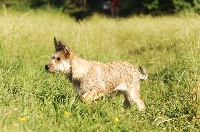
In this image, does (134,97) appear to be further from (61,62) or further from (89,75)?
(61,62)

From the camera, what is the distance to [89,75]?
7.50 m

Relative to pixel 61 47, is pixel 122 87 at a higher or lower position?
lower

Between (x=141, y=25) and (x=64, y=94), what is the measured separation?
922cm

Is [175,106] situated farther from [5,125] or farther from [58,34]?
[58,34]

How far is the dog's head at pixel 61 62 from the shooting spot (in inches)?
291

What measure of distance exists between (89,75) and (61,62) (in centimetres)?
49

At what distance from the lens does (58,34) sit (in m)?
12.8

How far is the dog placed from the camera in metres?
7.39

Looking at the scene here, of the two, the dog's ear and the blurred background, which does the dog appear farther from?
the blurred background

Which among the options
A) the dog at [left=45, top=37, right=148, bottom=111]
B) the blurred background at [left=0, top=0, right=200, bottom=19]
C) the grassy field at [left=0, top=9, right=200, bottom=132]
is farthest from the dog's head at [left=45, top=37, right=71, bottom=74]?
the blurred background at [left=0, top=0, right=200, bottom=19]

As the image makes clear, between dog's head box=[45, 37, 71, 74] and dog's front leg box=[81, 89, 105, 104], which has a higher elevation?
Result: dog's head box=[45, 37, 71, 74]

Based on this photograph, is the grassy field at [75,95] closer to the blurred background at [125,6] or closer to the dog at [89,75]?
the dog at [89,75]

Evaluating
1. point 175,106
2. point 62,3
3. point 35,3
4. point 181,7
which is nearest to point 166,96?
point 175,106

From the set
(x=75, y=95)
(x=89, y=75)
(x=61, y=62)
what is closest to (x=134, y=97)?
(x=89, y=75)
